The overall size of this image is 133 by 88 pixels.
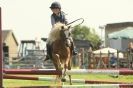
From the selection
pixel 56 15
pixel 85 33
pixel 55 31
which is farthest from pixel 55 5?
pixel 85 33

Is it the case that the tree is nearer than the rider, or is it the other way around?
the rider

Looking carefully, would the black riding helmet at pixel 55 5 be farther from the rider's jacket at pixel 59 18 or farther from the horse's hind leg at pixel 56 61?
the horse's hind leg at pixel 56 61

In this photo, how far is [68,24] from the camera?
10945mm

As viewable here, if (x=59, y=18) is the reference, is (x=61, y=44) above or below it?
below

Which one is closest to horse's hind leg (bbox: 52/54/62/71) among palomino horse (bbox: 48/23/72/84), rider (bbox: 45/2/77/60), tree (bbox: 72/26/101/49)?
palomino horse (bbox: 48/23/72/84)

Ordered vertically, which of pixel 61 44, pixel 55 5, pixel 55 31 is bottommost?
pixel 61 44

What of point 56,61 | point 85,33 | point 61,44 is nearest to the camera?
point 56,61

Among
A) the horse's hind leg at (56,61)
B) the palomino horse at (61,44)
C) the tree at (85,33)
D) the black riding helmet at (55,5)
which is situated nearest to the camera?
the horse's hind leg at (56,61)

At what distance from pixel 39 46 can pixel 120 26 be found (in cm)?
2683

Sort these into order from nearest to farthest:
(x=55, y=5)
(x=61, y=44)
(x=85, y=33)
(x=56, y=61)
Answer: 1. (x=56, y=61)
2. (x=61, y=44)
3. (x=55, y=5)
4. (x=85, y=33)

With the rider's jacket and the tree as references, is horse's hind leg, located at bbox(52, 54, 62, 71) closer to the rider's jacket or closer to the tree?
the rider's jacket

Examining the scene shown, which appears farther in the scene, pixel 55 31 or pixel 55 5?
pixel 55 5

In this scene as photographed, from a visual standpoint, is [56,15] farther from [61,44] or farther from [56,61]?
[56,61]

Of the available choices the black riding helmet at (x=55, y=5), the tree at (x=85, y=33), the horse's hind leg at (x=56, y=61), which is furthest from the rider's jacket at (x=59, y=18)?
the tree at (x=85, y=33)
